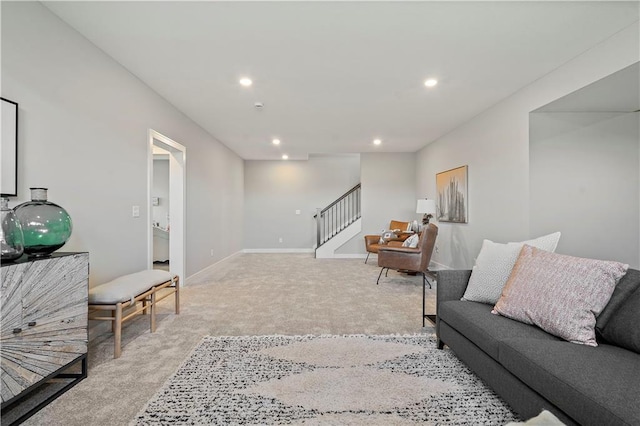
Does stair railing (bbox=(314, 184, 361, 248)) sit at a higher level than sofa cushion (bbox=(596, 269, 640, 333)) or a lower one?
higher

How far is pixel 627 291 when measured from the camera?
1.66m

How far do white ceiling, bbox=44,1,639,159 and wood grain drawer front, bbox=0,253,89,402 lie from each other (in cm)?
188

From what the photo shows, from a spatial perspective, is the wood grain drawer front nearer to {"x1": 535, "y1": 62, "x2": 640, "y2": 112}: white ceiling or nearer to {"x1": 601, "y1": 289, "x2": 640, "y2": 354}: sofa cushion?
→ {"x1": 601, "y1": 289, "x2": 640, "y2": 354}: sofa cushion

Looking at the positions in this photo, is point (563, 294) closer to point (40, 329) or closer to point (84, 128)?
point (40, 329)

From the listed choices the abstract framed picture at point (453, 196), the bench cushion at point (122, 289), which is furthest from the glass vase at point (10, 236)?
the abstract framed picture at point (453, 196)

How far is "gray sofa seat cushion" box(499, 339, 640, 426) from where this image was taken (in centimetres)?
112

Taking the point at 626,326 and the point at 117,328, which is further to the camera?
the point at 117,328

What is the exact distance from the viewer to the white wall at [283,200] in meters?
8.98

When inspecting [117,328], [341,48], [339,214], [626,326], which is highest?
[341,48]

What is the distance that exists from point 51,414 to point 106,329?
1.33 meters

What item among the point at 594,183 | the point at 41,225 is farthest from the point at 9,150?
the point at 594,183

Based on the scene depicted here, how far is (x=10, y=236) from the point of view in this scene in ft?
5.54

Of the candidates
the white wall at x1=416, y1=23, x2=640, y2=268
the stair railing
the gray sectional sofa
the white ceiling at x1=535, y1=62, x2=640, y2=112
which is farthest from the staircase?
the gray sectional sofa

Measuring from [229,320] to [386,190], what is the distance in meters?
5.65
